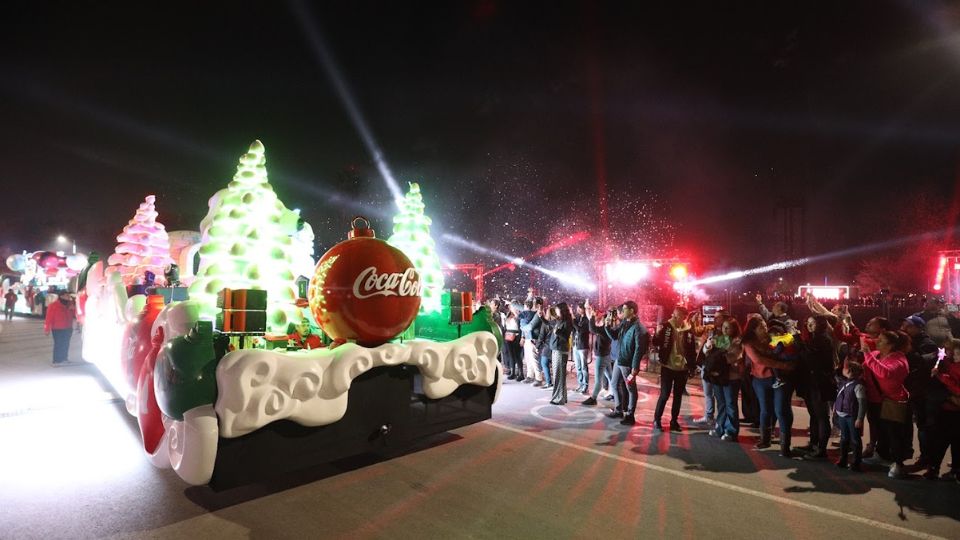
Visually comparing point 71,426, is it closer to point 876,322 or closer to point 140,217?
point 140,217

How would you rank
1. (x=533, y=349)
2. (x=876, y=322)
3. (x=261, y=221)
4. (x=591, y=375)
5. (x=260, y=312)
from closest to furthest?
(x=260, y=312)
(x=876, y=322)
(x=261, y=221)
(x=533, y=349)
(x=591, y=375)

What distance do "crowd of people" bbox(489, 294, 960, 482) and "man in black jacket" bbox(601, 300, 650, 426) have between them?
0.01m

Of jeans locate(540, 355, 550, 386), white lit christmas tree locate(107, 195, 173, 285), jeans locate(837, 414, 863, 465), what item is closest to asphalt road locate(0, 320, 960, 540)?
jeans locate(837, 414, 863, 465)

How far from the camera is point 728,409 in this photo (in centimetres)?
666

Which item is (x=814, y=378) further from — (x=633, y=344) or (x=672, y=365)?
(x=633, y=344)

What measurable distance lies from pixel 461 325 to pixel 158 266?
1013 cm

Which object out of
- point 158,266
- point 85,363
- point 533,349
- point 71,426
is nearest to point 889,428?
point 533,349

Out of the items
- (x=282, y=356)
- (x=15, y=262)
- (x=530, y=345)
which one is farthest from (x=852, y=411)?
(x=15, y=262)

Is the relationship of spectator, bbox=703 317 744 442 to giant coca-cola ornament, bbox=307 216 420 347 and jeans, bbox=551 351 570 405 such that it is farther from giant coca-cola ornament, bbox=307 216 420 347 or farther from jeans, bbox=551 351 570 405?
giant coca-cola ornament, bbox=307 216 420 347

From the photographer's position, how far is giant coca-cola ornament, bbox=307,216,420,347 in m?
4.96

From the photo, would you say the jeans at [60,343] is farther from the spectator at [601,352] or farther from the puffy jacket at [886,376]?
the puffy jacket at [886,376]

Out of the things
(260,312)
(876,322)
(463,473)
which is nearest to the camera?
(260,312)

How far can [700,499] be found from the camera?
458 centimetres

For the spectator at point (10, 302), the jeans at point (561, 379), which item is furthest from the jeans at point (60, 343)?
the spectator at point (10, 302)
